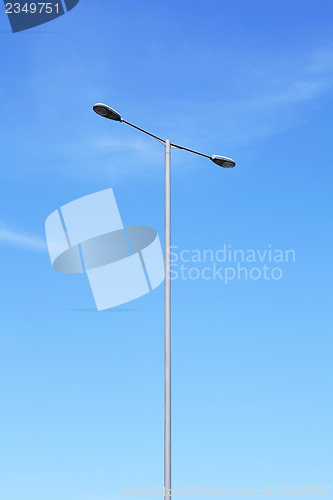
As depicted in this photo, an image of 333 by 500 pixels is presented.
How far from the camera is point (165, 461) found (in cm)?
1054

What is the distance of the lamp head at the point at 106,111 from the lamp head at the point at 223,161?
2.43 metres

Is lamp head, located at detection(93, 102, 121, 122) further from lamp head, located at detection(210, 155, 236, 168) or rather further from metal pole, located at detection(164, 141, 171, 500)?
lamp head, located at detection(210, 155, 236, 168)

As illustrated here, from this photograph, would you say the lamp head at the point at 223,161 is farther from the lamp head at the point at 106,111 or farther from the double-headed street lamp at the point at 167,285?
the lamp head at the point at 106,111

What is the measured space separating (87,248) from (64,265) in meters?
0.90

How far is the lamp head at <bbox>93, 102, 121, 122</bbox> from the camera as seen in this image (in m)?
12.0

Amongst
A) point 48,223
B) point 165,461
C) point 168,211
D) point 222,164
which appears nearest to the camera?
point 165,461

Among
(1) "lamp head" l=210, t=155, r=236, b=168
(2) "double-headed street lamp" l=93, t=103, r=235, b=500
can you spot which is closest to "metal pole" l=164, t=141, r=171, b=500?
(2) "double-headed street lamp" l=93, t=103, r=235, b=500

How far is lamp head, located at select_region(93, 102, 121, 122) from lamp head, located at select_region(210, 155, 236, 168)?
243 centimetres

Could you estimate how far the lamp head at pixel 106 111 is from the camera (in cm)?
1198

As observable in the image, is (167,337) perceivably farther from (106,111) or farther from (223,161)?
(106,111)

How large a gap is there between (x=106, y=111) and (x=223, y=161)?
3028mm

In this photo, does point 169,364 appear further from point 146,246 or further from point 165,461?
point 146,246

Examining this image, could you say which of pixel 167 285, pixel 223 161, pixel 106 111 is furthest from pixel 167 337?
pixel 106 111

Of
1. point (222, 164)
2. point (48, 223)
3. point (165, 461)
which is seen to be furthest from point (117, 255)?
point (165, 461)
